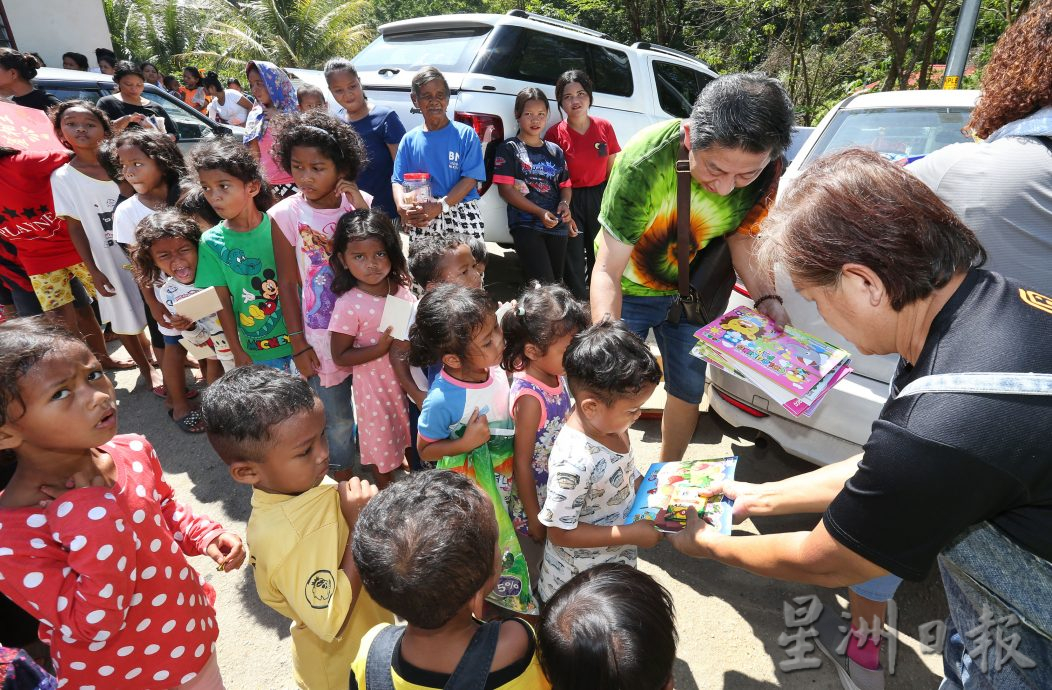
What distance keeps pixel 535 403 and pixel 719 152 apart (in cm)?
103

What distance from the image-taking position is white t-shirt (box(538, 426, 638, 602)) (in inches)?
66.1

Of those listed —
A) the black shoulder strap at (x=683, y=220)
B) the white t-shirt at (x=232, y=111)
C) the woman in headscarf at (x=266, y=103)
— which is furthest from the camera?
the white t-shirt at (x=232, y=111)

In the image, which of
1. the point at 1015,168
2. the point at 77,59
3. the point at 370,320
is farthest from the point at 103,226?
the point at 77,59

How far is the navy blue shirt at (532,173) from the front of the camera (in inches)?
162

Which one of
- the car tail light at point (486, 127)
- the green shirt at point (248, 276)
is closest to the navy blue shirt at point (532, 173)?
the car tail light at point (486, 127)

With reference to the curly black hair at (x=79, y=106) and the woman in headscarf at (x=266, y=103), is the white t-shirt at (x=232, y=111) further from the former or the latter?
the curly black hair at (x=79, y=106)

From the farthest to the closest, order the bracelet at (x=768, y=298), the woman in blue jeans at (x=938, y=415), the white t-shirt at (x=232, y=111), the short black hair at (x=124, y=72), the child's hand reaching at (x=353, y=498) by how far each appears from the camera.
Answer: the white t-shirt at (x=232, y=111)
the short black hair at (x=124, y=72)
the bracelet at (x=768, y=298)
the child's hand reaching at (x=353, y=498)
the woman in blue jeans at (x=938, y=415)

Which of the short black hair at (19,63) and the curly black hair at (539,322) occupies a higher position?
the short black hair at (19,63)

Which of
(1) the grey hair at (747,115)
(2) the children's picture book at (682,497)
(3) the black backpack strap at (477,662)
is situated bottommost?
(2) the children's picture book at (682,497)

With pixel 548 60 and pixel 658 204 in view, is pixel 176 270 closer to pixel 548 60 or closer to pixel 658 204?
pixel 658 204

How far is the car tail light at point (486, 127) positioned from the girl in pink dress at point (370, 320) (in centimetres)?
195

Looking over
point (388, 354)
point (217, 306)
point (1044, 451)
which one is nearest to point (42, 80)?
point (217, 306)

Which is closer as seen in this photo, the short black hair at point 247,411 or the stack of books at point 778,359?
the short black hair at point 247,411

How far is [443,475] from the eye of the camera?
1292mm
